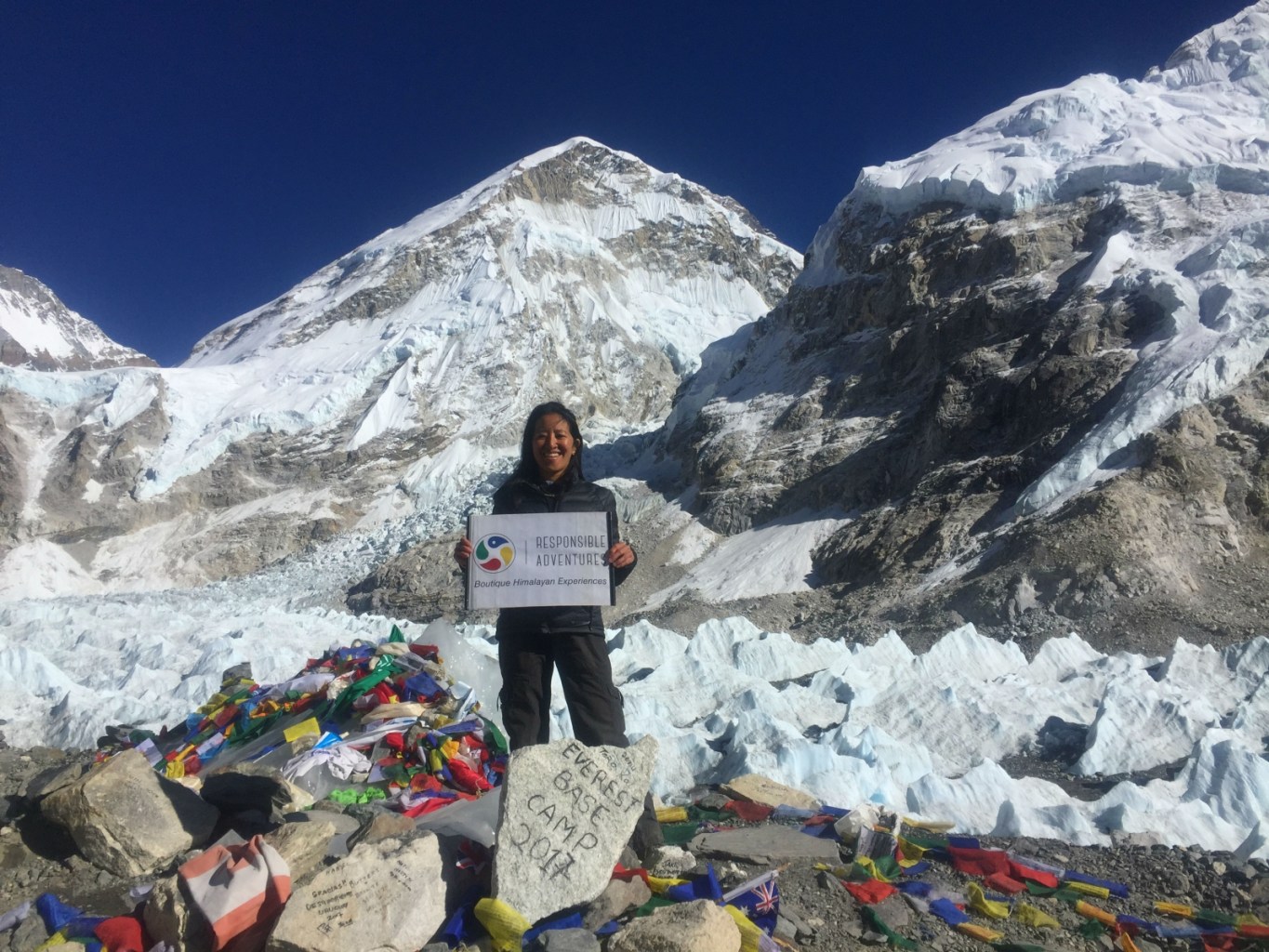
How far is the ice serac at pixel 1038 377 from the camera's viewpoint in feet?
45.6

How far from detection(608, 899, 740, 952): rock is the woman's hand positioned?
107cm

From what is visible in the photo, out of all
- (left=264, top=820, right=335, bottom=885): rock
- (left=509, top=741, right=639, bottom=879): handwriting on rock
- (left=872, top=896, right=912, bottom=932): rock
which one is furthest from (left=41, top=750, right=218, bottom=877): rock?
(left=872, top=896, right=912, bottom=932): rock

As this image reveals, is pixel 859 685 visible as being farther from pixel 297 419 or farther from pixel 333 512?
pixel 297 419

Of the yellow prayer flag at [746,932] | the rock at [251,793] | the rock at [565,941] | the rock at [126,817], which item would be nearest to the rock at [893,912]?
the yellow prayer flag at [746,932]

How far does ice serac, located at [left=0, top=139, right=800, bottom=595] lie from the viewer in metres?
41.5

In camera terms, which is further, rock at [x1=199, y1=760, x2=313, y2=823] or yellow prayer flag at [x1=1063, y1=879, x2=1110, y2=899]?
rock at [x1=199, y1=760, x2=313, y2=823]

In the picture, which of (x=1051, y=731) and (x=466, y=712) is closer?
(x=466, y=712)

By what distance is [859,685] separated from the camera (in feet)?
21.3

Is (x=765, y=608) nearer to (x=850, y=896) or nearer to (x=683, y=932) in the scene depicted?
(x=850, y=896)

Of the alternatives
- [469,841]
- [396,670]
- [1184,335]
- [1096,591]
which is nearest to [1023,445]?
[1184,335]

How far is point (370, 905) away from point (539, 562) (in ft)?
3.67

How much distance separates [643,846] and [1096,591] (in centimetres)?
1204

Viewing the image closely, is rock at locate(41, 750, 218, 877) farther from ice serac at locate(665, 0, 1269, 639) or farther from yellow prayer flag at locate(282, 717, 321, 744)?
ice serac at locate(665, 0, 1269, 639)

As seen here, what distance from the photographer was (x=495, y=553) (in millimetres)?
2805
